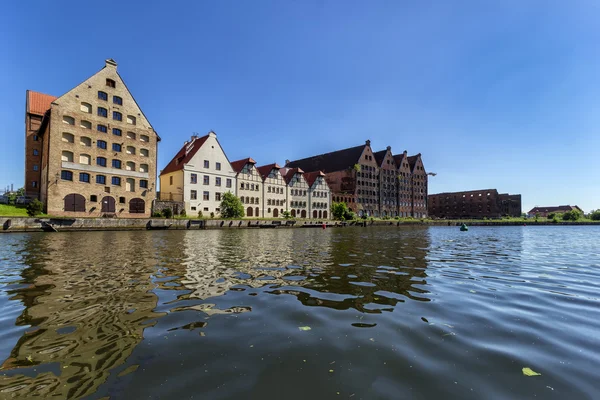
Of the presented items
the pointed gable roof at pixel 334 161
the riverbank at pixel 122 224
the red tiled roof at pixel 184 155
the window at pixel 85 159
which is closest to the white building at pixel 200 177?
the red tiled roof at pixel 184 155

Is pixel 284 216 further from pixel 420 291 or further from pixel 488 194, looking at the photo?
pixel 488 194

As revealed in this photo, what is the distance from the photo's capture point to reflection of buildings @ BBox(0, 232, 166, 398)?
127 inches

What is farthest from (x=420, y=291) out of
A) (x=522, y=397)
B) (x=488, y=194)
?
(x=488, y=194)

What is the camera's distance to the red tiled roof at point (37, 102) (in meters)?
49.6

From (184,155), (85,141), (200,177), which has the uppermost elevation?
(184,155)

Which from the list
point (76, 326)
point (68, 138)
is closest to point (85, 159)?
point (68, 138)

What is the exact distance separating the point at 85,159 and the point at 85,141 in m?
2.72

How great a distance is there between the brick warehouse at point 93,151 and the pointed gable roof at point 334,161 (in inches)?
2523

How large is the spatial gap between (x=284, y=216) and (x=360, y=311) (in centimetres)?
6008

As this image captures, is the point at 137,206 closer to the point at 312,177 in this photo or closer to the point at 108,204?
the point at 108,204

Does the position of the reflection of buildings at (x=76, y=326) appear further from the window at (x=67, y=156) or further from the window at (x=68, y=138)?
the window at (x=68, y=138)

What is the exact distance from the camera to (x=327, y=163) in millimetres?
106625

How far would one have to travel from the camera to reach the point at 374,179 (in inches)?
4003


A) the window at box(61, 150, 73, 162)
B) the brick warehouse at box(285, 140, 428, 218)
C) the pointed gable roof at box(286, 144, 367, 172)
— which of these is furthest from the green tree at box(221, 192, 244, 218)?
the pointed gable roof at box(286, 144, 367, 172)
